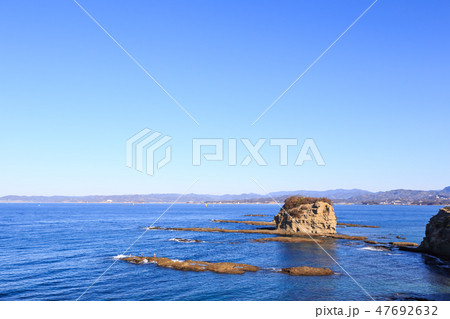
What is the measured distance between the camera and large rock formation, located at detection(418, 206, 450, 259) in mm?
58250

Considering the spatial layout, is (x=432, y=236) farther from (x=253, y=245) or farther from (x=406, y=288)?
(x=253, y=245)

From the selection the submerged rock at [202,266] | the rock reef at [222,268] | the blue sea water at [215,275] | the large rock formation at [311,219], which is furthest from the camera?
the large rock formation at [311,219]

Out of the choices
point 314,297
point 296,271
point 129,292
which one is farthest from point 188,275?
point 314,297

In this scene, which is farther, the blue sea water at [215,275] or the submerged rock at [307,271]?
the submerged rock at [307,271]

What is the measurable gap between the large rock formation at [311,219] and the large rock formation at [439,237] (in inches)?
1272

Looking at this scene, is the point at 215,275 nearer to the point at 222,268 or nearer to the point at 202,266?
the point at 222,268

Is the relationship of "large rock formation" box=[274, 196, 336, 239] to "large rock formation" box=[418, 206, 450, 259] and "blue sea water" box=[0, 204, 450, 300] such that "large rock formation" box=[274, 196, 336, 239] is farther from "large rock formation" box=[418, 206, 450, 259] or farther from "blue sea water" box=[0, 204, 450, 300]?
"large rock formation" box=[418, 206, 450, 259]

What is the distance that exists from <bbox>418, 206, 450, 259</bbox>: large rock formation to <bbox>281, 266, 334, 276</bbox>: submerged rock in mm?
27210

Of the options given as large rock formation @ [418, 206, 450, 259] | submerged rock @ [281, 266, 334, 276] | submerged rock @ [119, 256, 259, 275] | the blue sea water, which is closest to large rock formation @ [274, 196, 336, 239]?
the blue sea water

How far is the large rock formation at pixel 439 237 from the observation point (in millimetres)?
58250

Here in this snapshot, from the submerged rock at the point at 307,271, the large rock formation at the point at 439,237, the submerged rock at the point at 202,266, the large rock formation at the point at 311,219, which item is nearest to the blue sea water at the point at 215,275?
the submerged rock at the point at 307,271

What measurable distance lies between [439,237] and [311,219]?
129 ft

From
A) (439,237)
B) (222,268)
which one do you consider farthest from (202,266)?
(439,237)

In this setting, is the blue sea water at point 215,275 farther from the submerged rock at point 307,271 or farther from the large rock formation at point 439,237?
the large rock formation at point 439,237
